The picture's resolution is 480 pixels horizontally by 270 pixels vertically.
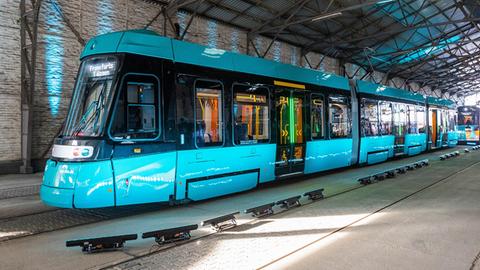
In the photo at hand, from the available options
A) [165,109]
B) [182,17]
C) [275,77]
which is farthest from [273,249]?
[182,17]

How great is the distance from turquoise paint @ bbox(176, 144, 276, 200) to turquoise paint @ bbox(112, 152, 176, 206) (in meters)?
0.23

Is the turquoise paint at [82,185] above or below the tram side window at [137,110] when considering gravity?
below

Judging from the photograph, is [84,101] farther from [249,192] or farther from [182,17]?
[182,17]

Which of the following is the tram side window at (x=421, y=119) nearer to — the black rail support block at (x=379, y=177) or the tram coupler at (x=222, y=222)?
the black rail support block at (x=379, y=177)

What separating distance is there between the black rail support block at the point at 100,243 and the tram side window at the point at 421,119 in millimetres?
18332

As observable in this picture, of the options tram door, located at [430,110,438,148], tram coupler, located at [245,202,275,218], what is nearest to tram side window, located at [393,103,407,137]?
tram door, located at [430,110,438,148]

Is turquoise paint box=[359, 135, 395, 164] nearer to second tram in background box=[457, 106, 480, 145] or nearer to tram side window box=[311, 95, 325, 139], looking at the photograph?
tram side window box=[311, 95, 325, 139]

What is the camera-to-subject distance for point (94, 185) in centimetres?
588

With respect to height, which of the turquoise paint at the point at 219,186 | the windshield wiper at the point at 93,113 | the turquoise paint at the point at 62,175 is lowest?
the turquoise paint at the point at 219,186

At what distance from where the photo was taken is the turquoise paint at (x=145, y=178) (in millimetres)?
6133

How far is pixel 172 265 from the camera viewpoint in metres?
4.27

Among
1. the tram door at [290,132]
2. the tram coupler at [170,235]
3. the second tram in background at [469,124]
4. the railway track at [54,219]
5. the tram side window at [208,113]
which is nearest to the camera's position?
the tram coupler at [170,235]

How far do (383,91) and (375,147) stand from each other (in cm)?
273

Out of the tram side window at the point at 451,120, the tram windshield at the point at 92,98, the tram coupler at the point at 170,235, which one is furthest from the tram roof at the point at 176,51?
the tram side window at the point at 451,120
